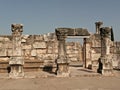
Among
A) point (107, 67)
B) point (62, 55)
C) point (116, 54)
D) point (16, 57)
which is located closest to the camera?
point (16, 57)

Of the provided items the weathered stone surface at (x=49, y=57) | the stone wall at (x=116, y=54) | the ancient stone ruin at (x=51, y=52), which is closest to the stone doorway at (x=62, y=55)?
the ancient stone ruin at (x=51, y=52)

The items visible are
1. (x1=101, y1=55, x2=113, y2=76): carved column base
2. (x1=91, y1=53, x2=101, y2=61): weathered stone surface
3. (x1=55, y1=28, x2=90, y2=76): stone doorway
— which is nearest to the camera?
(x1=55, y1=28, x2=90, y2=76): stone doorway

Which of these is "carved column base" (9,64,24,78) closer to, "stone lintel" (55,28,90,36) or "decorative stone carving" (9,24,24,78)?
"decorative stone carving" (9,24,24,78)

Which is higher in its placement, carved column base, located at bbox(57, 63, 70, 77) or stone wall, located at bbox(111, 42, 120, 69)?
stone wall, located at bbox(111, 42, 120, 69)

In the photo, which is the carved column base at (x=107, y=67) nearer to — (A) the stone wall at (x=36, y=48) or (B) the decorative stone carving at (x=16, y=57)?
(A) the stone wall at (x=36, y=48)

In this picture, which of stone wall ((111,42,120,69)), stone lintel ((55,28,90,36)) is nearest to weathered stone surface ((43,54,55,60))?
stone lintel ((55,28,90,36))

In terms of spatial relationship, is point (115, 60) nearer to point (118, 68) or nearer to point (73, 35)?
point (118, 68)

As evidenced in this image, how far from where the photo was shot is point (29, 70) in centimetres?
1295

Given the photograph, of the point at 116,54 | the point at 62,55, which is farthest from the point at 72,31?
the point at 116,54

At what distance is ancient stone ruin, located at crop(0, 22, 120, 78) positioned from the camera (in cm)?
1155

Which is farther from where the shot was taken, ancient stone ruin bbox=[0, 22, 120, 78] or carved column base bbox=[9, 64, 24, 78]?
ancient stone ruin bbox=[0, 22, 120, 78]

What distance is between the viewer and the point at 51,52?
46.4 ft

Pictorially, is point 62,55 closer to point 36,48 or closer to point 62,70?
point 62,70

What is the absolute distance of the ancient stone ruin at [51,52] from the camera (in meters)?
11.6
